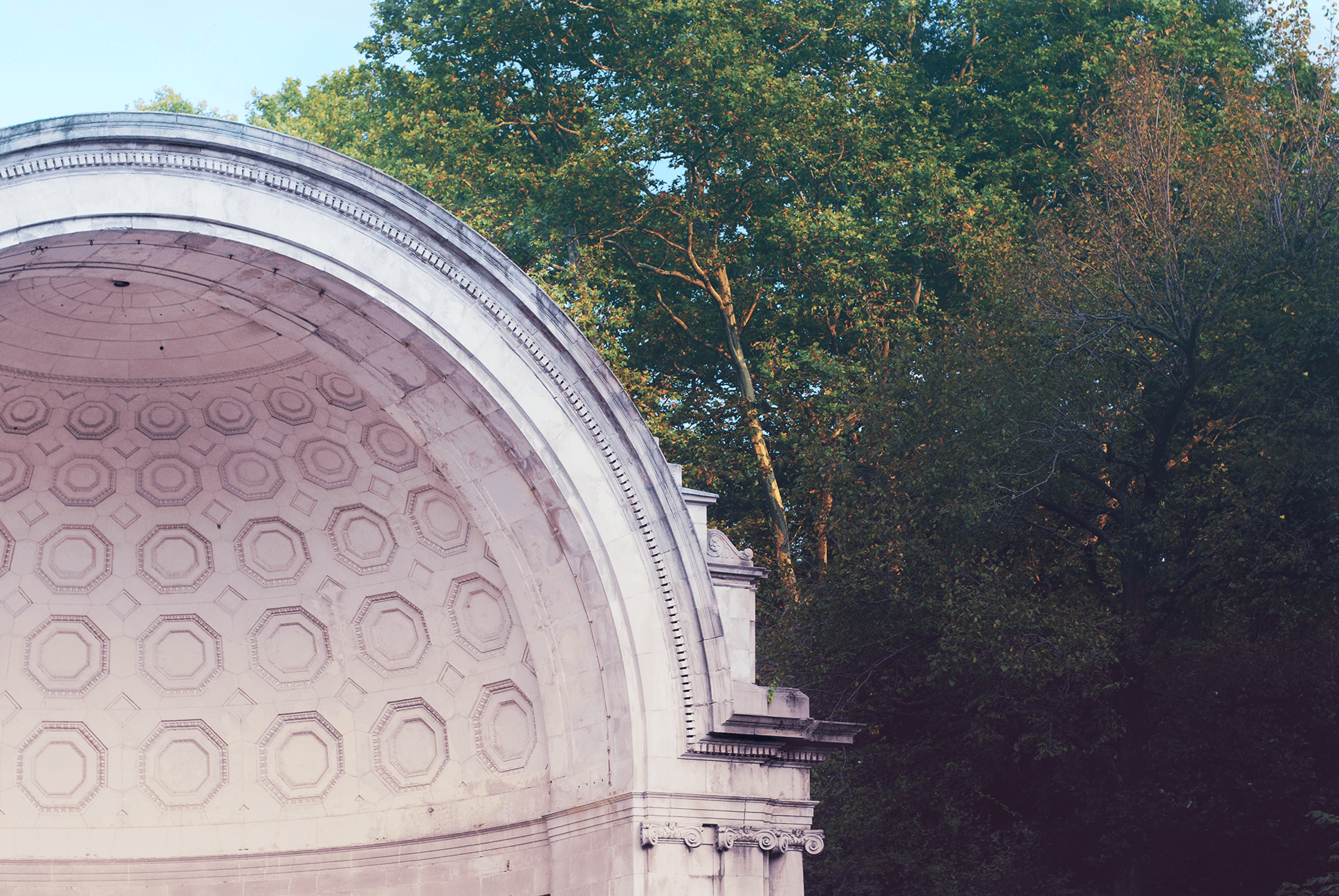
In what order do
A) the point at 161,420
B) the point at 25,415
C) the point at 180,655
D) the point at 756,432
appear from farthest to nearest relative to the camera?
1. the point at 756,432
2. the point at 180,655
3. the point at 161,420
4. the point at 25,415

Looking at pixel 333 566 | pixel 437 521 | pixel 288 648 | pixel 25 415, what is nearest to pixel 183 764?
pixel 288 648

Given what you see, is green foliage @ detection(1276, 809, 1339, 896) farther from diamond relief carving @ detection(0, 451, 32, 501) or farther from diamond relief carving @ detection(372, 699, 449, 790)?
diamond relief carving @ detection(0, 451, 32, 501)

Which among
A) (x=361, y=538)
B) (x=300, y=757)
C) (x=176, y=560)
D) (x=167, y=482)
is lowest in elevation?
(x=300, y=757)

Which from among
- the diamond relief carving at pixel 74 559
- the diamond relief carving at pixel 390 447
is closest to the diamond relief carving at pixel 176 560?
the diamond relief carving at pixel 74 559

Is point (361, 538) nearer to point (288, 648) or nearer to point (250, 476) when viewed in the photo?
point (250, 476)

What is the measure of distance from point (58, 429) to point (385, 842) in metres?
5.96

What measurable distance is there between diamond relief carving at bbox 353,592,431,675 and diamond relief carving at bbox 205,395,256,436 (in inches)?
97.6

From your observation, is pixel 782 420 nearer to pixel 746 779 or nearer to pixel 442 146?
pixel 442 146

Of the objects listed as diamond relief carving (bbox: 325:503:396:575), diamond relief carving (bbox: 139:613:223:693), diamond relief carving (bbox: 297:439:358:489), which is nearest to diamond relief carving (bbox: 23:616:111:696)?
diamond relief carving (bbox: 139:613:223:693)

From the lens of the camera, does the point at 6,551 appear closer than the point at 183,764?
Yes

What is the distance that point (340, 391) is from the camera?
1623cm

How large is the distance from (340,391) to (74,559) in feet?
12.6

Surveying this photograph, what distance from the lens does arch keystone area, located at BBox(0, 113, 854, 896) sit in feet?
46.1

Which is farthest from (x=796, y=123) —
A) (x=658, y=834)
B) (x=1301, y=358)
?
(x=658, y=834)
